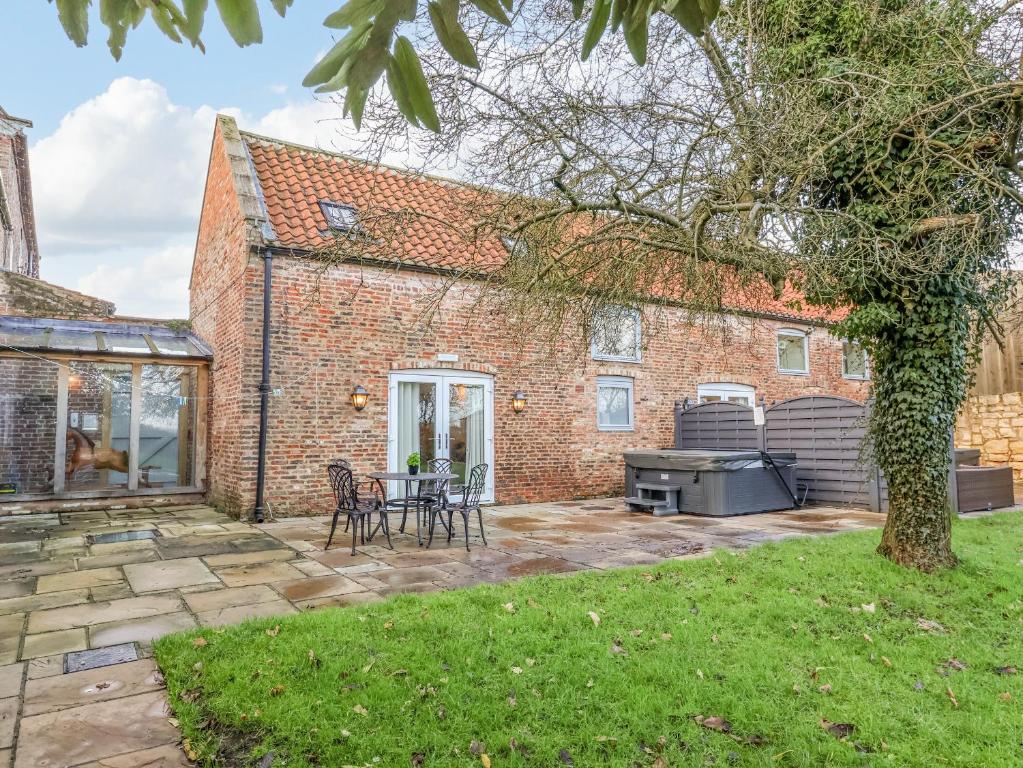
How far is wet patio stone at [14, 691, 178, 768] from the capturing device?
265cm

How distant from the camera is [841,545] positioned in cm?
686

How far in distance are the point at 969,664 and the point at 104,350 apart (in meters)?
11.2

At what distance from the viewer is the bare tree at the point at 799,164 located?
16.5 ft

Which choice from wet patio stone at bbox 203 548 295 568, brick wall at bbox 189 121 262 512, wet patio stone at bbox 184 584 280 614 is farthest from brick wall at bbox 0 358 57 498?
wet patio stone at bbox 184 584 280 614

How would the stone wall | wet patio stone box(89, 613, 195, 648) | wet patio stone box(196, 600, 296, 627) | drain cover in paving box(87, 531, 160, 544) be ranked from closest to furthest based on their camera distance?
wet patio stone box(89, 613, 195, 648) < wet patio stone box(196, 600, 296, 627) < drain cover in paving box(87, 531, 160, 544) < the stone wall

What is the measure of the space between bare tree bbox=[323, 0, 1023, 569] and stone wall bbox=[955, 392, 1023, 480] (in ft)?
31.3

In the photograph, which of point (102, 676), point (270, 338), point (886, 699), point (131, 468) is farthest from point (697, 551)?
point (131, 468)

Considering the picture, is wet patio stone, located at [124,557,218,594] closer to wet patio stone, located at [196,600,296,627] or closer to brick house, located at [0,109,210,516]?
wet patio stone, located at [196,600,296,627]

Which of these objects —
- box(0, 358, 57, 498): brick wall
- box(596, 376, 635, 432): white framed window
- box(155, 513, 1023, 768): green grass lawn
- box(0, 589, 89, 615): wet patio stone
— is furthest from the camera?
box(596, 376, 635, 432): white framed window

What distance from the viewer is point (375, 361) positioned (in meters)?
10.1

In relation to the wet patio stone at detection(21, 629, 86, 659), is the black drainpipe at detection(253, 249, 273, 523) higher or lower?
higher

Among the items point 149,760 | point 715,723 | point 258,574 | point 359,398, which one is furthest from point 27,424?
point 715,723

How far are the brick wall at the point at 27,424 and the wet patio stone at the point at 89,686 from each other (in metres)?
8.12

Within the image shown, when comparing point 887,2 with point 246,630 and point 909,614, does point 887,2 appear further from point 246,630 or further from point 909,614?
point 246,630
